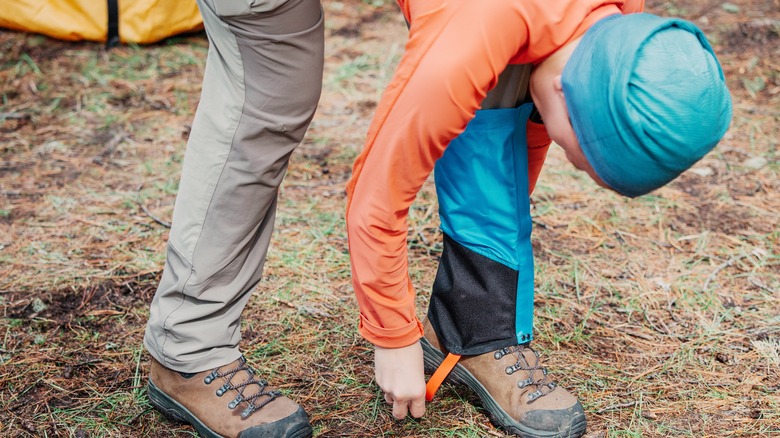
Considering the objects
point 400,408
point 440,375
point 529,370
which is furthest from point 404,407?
point 529,370

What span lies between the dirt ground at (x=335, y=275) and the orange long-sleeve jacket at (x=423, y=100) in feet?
1.67

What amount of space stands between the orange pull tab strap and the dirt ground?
2.5 inches

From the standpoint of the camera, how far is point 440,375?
5.61 ft

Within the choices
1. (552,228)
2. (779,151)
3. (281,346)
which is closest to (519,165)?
(281,346)

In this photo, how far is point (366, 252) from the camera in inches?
51.4

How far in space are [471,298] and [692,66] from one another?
0.71 metres

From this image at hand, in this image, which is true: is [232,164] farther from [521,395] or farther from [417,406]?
[521,395]

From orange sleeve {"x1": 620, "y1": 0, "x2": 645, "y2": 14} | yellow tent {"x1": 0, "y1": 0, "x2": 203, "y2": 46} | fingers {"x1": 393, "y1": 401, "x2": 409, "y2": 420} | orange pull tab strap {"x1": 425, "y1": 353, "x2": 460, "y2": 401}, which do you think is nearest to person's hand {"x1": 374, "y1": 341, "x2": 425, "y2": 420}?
fingers {"x1": 393, "y1": 401, "x2": 409, "y2": 420}

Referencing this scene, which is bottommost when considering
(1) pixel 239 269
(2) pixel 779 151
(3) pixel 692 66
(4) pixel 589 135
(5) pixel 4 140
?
(2) pixel 779 151

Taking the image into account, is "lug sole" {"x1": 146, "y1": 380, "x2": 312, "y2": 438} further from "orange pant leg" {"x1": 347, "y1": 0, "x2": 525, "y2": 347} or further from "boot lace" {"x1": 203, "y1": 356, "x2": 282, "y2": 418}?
"orange pant leg" {"x1": 347, "y1": 0, "x2": 525, "y2": 347}

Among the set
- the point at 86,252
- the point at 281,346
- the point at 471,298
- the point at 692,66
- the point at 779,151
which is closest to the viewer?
the point at 692,66

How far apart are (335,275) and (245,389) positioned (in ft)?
2.12

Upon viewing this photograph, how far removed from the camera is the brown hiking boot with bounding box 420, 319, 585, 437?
5.37 feet

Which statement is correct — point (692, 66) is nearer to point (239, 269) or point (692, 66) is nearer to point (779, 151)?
point (239, 269)
